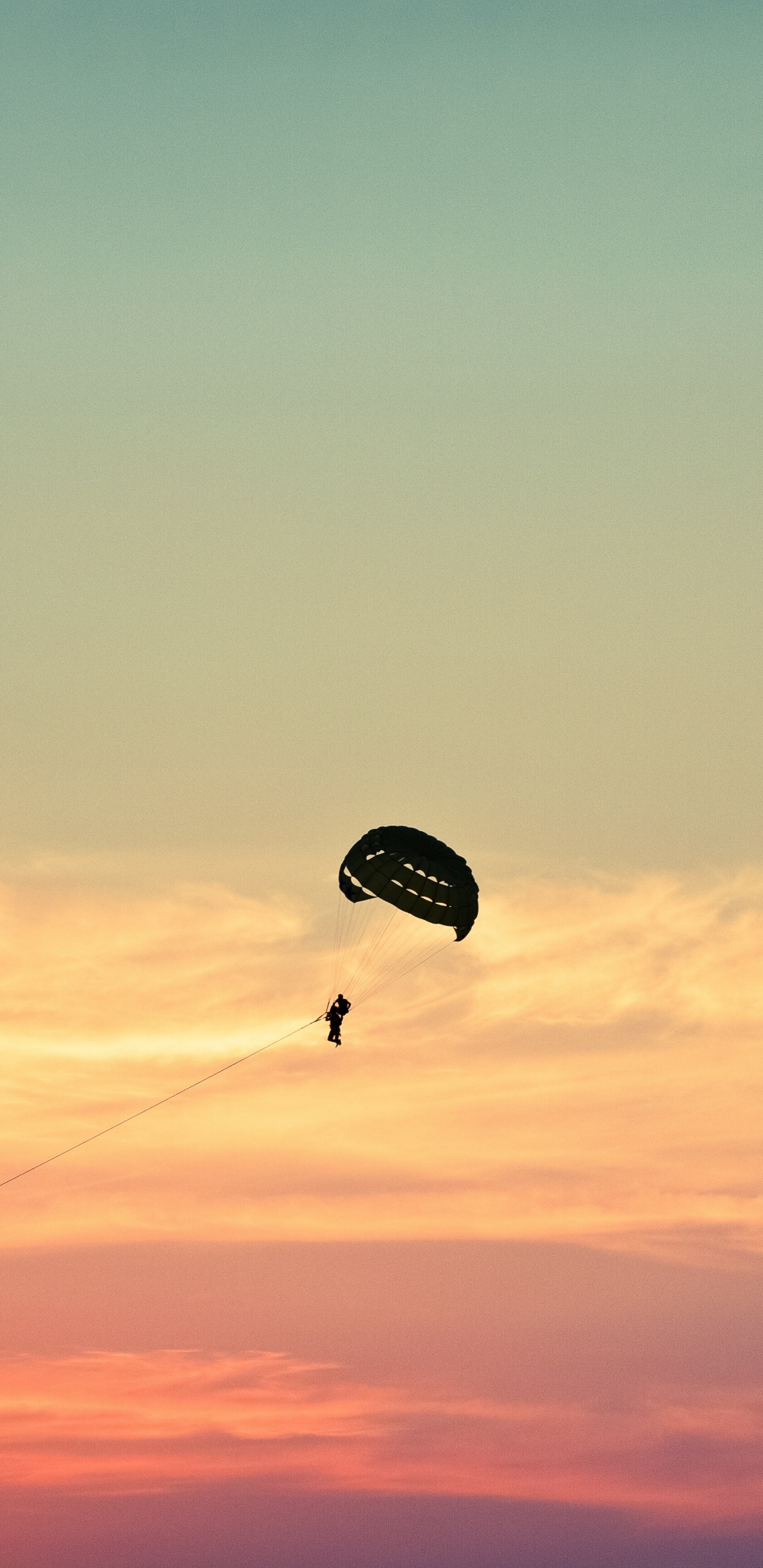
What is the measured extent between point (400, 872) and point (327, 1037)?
6823 mm

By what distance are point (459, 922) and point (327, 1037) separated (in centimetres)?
666

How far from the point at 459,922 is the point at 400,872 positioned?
294 cm

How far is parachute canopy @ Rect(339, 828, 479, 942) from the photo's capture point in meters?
77.9

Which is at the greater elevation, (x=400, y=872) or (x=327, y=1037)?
(x=400, y=872)

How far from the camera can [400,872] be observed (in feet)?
257

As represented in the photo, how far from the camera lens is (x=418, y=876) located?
77938 millimetres

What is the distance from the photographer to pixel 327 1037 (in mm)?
77000

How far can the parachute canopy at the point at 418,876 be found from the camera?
77.9 meters
